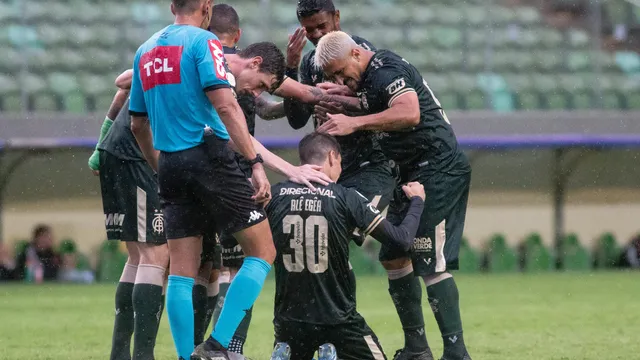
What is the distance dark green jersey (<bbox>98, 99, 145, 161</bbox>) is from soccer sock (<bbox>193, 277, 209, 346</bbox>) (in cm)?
86

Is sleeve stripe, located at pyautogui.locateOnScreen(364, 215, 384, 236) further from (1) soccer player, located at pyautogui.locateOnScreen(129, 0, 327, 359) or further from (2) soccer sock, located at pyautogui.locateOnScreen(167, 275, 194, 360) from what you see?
(2) soccer sock, located at pyautogui.locateOnScreen(167, 275, 194, 360)

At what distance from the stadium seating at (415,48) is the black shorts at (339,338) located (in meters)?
9.87

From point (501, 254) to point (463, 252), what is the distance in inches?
31.8

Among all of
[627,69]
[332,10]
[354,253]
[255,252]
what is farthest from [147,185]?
[627,69]

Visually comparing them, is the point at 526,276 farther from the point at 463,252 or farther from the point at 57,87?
the point at 57,87

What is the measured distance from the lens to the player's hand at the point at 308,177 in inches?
221

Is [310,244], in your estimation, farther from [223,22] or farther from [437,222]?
[223,22]

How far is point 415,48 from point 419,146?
11.0 meters

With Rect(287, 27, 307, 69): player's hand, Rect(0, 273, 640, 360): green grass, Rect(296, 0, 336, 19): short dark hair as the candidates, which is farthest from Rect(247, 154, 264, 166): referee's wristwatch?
Rect(0, 273, 640, 360): green grass

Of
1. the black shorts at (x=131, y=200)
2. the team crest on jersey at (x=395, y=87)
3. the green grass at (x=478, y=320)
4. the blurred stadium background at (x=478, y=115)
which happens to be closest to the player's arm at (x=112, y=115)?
the black shorts at (x=131, y=200)

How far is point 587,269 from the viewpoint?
16422 millimetres

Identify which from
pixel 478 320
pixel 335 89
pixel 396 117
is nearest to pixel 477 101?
pixel 478 320

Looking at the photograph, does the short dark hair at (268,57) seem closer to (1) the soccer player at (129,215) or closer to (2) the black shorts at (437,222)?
(1) the soccer player at (129,215)

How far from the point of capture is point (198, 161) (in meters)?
5.31
